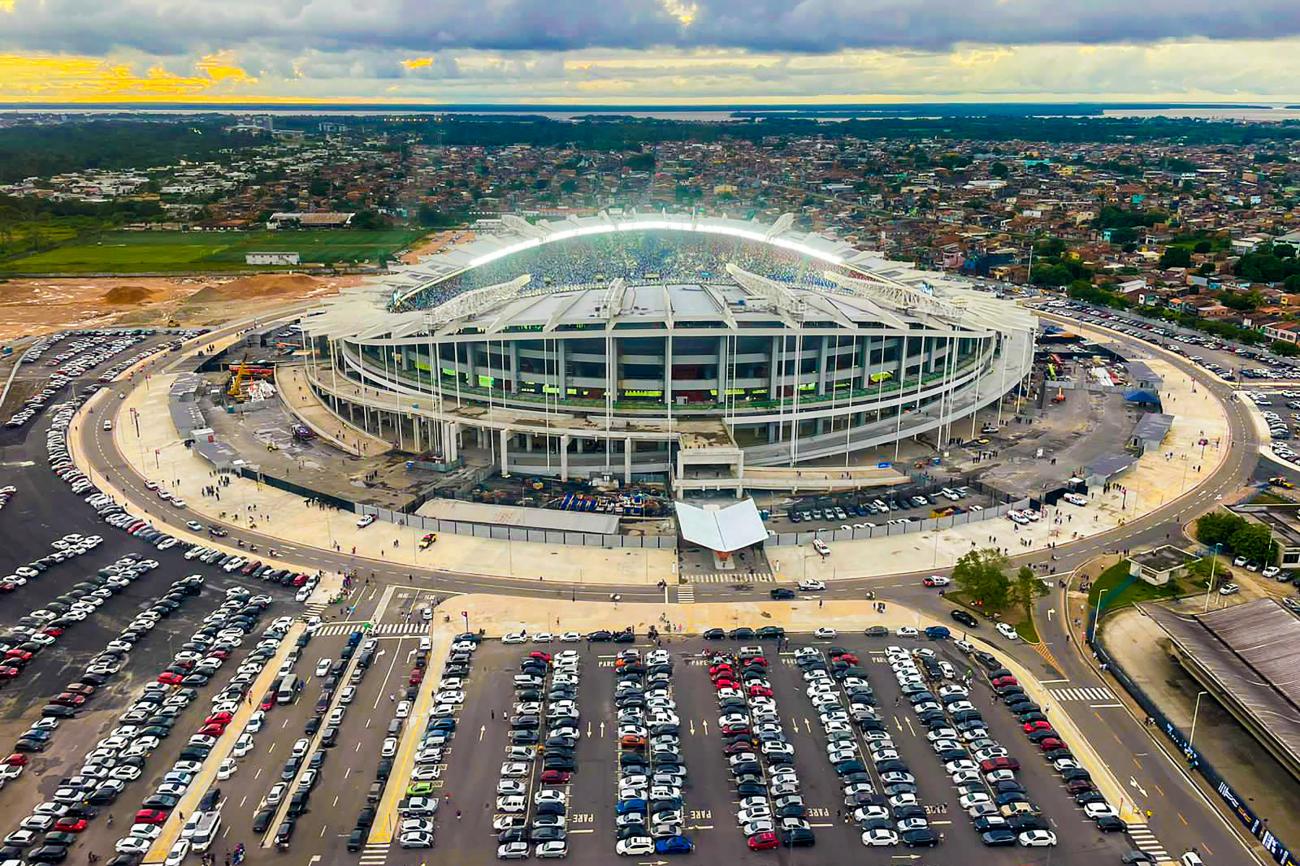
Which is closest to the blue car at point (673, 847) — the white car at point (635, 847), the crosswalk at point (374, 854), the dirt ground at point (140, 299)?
the white car at point (635, 847)

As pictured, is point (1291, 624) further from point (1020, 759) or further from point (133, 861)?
point (133, 861)

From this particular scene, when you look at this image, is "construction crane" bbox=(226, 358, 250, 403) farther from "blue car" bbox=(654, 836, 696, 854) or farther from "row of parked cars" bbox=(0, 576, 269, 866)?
"blue car" bbox=(654, 836, 696, 854)

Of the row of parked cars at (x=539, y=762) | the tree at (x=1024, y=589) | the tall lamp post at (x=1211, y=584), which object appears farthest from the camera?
the tall lamp post at (x=1211, y=584)

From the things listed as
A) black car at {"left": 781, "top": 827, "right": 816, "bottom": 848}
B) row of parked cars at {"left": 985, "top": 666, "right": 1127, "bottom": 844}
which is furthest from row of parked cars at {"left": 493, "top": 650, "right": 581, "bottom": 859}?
row of parked cars at {"left": 985, "top": 666, "right": 1127, "bottom": 844}

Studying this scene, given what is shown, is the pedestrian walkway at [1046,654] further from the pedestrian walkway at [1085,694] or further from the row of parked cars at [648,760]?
the row of parked cars at [648,760]

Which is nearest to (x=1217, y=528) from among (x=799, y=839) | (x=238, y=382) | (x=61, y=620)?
(x=799, y=839)

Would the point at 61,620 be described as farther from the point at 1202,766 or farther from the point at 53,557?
the point at 1202,766

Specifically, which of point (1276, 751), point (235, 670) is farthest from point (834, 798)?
point (235, 670)
